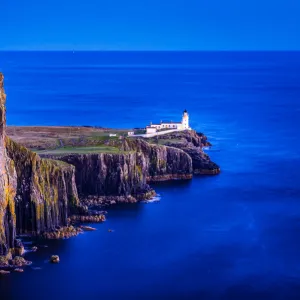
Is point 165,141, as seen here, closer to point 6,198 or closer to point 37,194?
point 37,194

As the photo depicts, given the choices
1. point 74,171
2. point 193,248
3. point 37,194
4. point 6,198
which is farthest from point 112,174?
point 6,198

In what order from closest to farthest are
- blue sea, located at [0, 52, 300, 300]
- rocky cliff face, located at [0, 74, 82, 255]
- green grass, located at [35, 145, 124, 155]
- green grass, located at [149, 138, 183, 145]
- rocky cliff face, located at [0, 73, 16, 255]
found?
blue sea, located at [0, 52, 300, 300]
rocky cliff face, located at [0, 73, 16, 255]
rocky cliff face, located at [0, 74, 82, 255]
green grass, located at [35, 145, 124, 155]
green grass, located at [149, 138, 183, 145]

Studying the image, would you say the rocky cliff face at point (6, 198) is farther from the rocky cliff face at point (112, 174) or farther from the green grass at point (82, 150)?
the green grass at point (82, 150)

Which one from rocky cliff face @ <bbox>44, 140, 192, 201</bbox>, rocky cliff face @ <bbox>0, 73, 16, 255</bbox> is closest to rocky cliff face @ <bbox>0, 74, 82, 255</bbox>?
rocky cliff face @ <bbox>0, 73, 16, 255</bbox>

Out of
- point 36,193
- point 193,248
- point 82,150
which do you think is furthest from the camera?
point 82,150

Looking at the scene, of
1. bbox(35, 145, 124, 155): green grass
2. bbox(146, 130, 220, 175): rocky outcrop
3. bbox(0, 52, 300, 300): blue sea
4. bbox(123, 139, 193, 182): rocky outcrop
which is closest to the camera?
bbox(0, 52, 300, 300): blue sea

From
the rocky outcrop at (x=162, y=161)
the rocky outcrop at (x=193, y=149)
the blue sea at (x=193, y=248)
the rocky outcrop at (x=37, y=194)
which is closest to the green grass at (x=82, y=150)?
the rocky outcrop at (x=162, y=161)

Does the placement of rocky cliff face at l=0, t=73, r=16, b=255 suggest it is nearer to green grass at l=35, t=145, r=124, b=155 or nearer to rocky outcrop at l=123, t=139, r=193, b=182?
green grass at l=35, t=145, r=124, b=155
